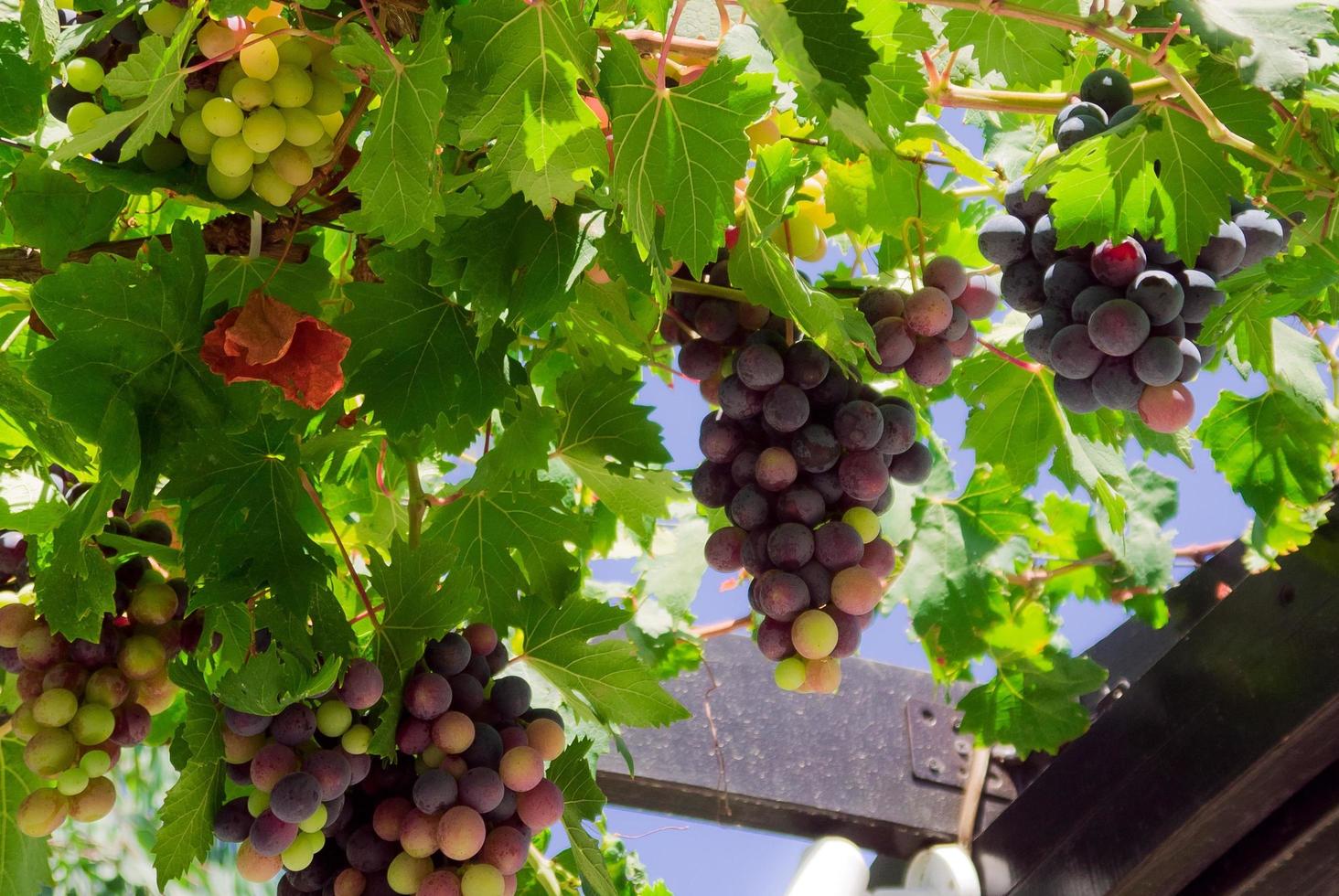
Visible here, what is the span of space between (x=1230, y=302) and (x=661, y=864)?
1.35 metres

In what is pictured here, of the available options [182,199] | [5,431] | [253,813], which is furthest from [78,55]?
[253,813]

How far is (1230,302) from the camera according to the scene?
1.03 meters

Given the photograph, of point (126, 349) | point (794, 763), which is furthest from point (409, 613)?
point (794, 763)

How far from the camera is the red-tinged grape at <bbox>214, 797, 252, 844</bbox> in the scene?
98 cm

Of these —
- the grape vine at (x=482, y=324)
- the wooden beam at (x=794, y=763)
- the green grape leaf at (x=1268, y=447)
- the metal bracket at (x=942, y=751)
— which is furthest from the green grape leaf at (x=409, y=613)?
the metal bracket at (x=942, y=751)

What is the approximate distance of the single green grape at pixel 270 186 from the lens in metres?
0.95

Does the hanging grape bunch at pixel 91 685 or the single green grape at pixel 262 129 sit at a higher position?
the single green grape at pixel 262 129

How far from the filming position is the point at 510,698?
1.06 metres

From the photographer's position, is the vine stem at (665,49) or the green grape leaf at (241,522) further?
the green grape leaf at (241,522)

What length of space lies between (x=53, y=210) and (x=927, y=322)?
75 cm

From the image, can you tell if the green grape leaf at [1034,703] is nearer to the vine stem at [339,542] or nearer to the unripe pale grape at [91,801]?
the vine stem at [339,542]

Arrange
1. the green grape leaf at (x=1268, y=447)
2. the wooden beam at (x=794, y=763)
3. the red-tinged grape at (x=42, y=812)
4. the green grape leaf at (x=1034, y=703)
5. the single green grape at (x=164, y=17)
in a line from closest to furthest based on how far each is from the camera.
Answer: the single green grape at (x=164, y=17) < the red-tinged grape at (x=42, y=812) < the green grape leaf at (x=1268, y=447) < the green grape leaf at (x=1034, y=703) < the wooden beam at (x=794, y=763)

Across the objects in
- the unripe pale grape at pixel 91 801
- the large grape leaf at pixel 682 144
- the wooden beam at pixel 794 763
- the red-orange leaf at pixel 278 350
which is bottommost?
the wooden beam at pixel 794 763

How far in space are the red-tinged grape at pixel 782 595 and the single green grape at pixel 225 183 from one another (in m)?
0.52
